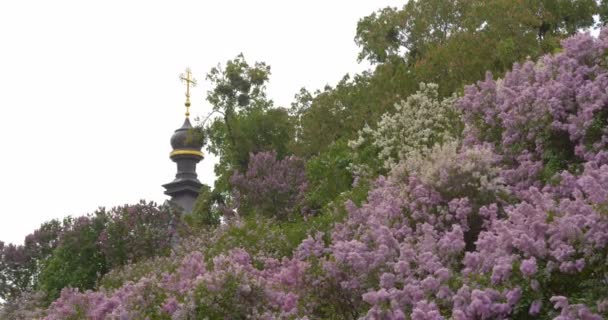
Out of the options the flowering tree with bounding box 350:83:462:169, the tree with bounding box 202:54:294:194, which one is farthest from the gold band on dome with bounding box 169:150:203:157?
the flowering tree with bounding box 350:83:462:169

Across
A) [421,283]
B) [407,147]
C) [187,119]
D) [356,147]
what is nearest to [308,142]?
[356,147]

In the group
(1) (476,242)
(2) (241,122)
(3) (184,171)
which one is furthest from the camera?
(3) (184,171)

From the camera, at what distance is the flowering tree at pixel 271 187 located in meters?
32.5

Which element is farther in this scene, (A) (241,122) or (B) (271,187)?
(A) (241,122)

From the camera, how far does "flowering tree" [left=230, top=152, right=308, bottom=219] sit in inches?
1278

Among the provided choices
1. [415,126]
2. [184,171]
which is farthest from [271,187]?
[184,171]

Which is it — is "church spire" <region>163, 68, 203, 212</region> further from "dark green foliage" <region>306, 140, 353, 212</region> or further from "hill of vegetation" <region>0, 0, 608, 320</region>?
"dark green foliage" <region>306, 140, 353, 212</region>

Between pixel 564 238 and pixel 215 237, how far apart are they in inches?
463

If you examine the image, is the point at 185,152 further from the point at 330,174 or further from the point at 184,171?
the point at 330,174

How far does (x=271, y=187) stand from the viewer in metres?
33.0

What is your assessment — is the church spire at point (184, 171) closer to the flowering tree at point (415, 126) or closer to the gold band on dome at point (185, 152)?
the gold band on dome at point (185, 152)

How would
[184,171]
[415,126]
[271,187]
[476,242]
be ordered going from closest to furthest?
[476,242] → [415,126] → [271,187] → [184,171]

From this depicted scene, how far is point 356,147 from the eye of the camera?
26.3 m

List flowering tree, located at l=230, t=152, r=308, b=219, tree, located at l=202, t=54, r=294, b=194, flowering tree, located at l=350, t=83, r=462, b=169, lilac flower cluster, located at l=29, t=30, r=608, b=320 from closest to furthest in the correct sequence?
1. lilac flower cluster, located at l=29, t=30, r=608, b=320
2. flowering tree, located at l=350, t=83, r=462, b=169
3. flowering tree, located at l=230, t=152, r=308, b=219
4. tree, located at l=202, t=54, r=294, b=194
